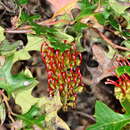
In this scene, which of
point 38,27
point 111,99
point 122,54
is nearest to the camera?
point 38,27

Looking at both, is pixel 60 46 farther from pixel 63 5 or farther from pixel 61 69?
pixel 63 5

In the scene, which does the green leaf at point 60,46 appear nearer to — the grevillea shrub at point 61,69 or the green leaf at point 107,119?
the grevillea shrub at point 61,69

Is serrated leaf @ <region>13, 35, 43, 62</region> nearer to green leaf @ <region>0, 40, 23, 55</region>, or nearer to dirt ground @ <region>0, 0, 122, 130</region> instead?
green leaf @ <region>0, 40, 23, 55</region>

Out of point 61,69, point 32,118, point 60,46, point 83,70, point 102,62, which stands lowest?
point 83,70

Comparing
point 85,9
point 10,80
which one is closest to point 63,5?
point 85,9

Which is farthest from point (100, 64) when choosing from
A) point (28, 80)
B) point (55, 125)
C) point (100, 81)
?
point (28, 80)

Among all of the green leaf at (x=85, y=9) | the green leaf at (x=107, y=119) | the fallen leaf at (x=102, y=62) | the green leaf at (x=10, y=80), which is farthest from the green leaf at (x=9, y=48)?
the fallen leaf at (x=102, y=62)

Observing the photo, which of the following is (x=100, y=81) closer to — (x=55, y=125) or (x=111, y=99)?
(x=111, y=99)
